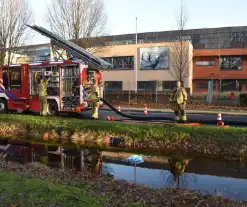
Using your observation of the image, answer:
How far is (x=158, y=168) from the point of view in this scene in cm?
868

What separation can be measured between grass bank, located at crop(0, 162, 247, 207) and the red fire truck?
8.59 m

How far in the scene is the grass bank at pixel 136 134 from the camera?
9.59 metres

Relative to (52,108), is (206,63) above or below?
above

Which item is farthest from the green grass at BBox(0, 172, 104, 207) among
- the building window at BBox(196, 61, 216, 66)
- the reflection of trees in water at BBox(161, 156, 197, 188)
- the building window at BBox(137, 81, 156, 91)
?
the building window at BBox(196, 61, 216, 66)

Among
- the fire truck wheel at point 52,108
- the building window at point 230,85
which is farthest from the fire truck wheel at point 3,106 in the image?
the building window at point 230,85

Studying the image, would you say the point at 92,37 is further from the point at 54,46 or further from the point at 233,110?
the point at 233,110

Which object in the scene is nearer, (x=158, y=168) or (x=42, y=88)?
(x=158, y=168)

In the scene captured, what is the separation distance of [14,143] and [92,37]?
1871 centimetres

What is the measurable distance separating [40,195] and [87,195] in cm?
75

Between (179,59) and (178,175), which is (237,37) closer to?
(179,59)

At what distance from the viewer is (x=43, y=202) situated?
4.75m

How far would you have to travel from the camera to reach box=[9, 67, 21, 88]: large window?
16812 mm

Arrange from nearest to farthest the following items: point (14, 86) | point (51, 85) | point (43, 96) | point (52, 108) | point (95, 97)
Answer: point (95, 97) → point (43, 96) → point (51, 85) → point (52, 108) → point (14, 86)

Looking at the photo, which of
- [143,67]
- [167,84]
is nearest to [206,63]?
[167,84]
